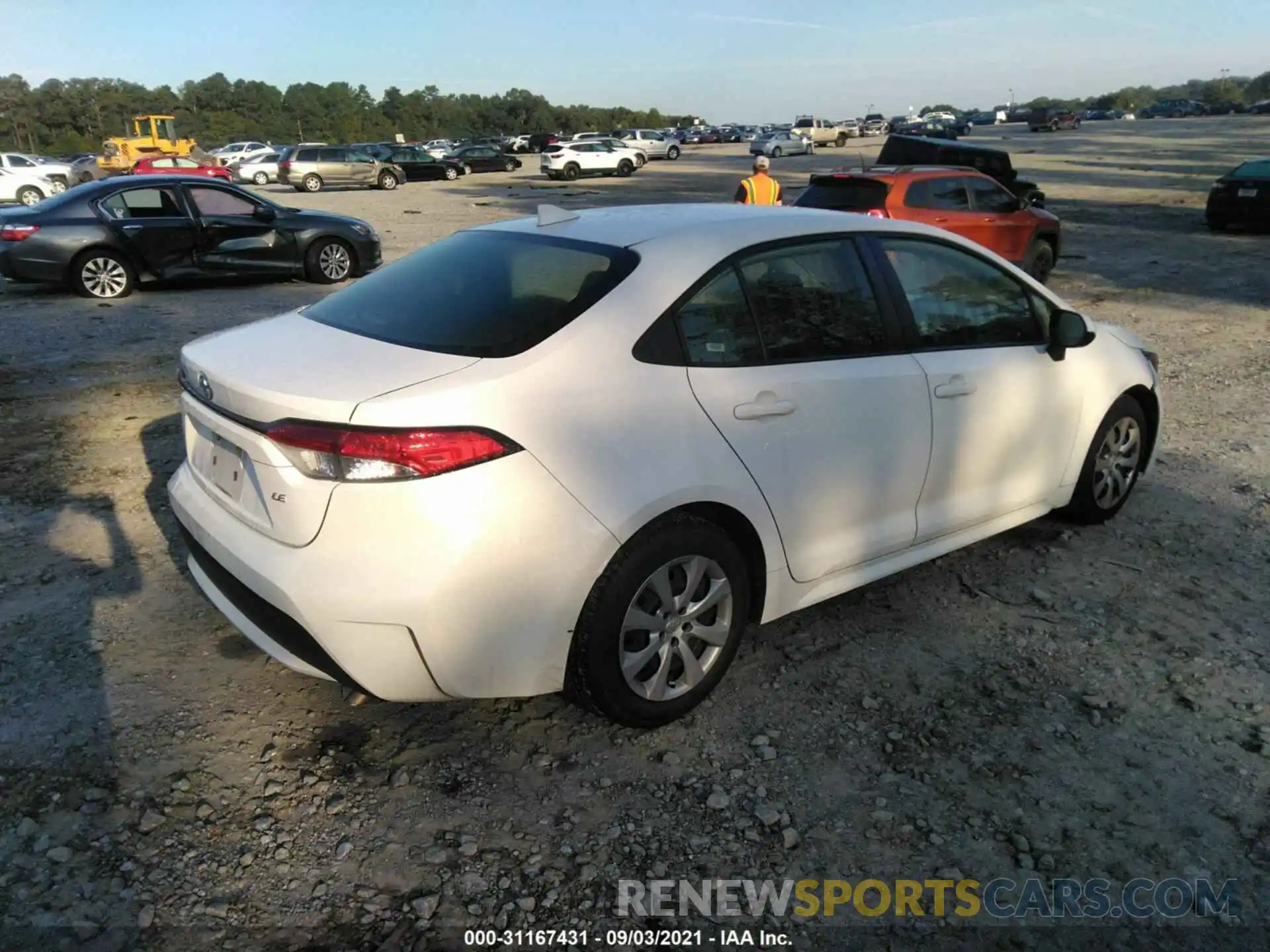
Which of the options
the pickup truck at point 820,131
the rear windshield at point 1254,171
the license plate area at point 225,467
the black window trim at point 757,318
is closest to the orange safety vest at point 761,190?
the black window trim at point 757,318

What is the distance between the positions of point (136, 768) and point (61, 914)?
585 millimetres

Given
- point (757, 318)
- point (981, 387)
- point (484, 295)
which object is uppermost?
point (484, 295)

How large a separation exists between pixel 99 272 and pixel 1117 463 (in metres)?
11.1

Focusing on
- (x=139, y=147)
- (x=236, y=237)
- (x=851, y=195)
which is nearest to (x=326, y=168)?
(x=139, y=147)

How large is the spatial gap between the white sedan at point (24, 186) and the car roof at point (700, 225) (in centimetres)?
2828

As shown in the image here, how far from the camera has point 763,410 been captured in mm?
3004

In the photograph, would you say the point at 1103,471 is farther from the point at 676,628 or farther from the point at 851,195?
the point at 851,195

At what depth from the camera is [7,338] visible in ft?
28.9

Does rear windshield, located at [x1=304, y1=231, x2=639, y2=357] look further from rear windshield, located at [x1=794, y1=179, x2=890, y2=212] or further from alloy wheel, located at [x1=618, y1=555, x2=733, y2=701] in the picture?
rear windshield, located at [x1=794, y1=179, x2=890, y2=212]

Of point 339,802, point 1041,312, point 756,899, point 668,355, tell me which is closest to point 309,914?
point 339,802

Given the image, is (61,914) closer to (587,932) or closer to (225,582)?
(225,582)

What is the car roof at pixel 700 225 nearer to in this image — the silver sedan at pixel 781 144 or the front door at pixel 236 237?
the front door at pixel 236 237

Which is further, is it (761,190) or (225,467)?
(761,190)

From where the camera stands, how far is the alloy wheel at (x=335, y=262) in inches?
484
